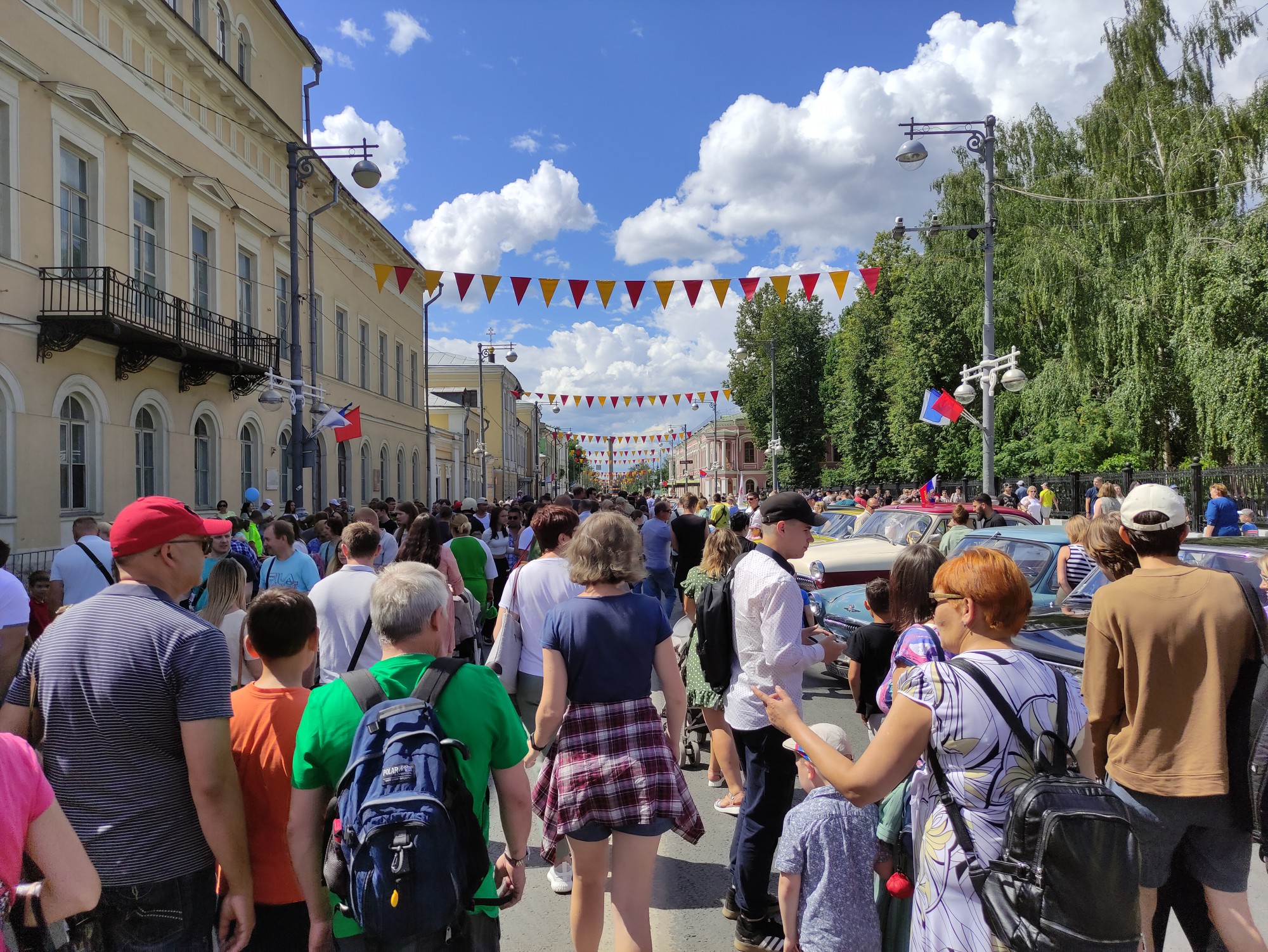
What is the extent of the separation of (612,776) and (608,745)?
107mm

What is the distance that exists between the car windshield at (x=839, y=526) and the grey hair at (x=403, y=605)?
37.0ft

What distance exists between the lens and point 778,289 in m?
15.2

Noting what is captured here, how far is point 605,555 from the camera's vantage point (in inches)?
123

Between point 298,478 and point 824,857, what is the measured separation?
15.6 metres

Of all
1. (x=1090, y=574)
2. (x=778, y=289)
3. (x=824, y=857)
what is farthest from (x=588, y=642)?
(x=778, y=289)

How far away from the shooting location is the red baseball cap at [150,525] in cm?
237

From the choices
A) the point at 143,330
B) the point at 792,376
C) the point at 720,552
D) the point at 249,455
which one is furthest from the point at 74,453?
the point at 792,376

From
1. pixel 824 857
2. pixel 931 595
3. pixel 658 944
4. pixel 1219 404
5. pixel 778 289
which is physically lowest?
pixel 658 944

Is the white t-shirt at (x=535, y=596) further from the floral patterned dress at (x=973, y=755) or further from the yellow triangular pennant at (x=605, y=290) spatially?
the yellow triangular pennant at (x=605, y=290)

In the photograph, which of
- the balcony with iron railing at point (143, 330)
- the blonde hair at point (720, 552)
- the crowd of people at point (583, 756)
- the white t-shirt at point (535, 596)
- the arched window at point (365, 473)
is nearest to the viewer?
the crowd of people at point (583, 756)

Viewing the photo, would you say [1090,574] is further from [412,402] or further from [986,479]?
[412,402]

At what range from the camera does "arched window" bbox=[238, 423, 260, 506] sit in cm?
2034

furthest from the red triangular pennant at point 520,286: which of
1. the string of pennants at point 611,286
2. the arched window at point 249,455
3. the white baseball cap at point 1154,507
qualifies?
the white baseball cap at point 1154,507

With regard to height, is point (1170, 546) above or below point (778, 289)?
below
